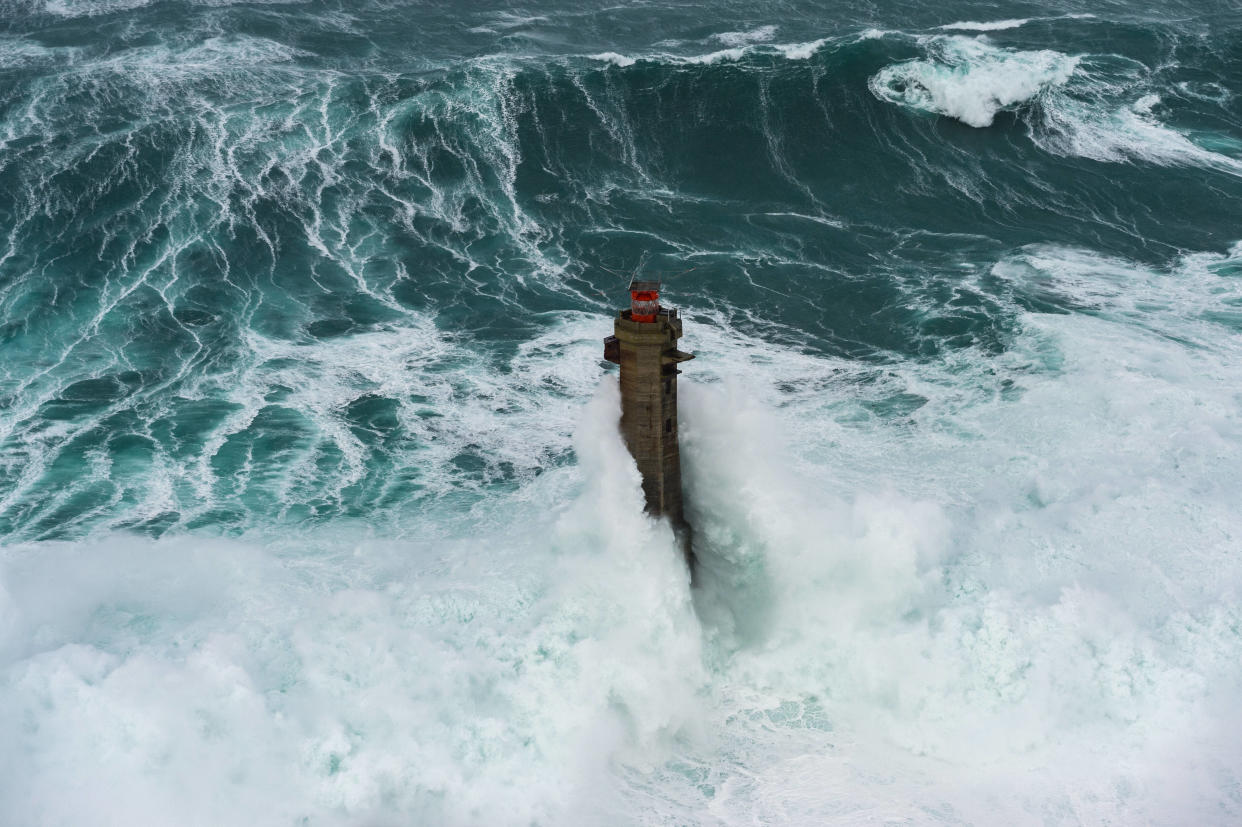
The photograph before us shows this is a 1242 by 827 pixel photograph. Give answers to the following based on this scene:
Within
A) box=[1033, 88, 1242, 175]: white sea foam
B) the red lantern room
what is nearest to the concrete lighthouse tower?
the red lantern room

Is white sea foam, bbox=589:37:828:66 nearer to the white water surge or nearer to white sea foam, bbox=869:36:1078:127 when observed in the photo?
white sea foam, bbox=869:36:1078:127

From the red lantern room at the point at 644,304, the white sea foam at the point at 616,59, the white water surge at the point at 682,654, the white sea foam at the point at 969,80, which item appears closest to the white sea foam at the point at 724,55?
the white sea foam at the point at 616,59

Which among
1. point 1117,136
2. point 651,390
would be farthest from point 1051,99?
point 651,390

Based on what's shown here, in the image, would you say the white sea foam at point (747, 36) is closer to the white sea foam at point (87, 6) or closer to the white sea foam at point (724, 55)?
the white sea foam at point (724, 55)

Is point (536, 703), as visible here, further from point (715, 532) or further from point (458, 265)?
point (458, 265)

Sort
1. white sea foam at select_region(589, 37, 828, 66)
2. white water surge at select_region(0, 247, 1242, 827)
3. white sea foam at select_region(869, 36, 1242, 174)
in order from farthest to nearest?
white sea foam at select_region(589, 37, 828, 66) < white sea foam at select_region(869, 36, 1242, 174) < white water surge at select_region(0, 247, 1242, 827)

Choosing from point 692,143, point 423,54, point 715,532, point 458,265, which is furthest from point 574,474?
point 423,54

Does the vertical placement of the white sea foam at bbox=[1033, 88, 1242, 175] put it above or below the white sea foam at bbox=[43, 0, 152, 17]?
Answer: below
